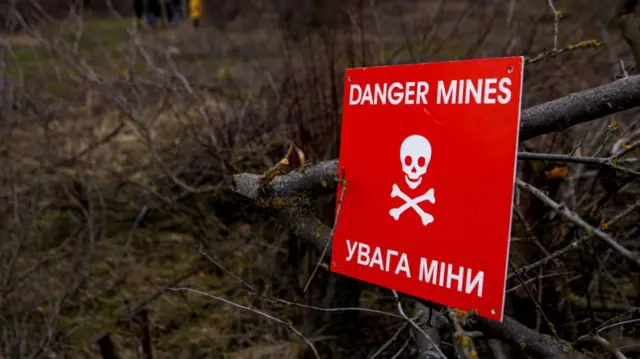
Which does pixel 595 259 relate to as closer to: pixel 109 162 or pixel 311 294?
pixel 311 294

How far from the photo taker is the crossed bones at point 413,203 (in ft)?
4.39

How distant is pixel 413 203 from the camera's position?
1377mm

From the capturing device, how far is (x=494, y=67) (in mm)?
1241

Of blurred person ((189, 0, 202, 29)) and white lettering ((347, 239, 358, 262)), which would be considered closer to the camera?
white lettering ((347, 239, 358, 262))

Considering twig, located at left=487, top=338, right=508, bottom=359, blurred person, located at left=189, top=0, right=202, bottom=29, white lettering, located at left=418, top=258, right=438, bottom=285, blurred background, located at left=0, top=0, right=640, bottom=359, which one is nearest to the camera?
white lettering, located at left=418, top=258, right=438, bottom=285

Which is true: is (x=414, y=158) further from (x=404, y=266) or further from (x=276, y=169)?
(x=276, y=169)

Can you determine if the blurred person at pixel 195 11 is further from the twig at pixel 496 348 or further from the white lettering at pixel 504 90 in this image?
the white lettering at pixel 504 90

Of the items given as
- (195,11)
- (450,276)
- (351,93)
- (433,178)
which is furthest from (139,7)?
(450,276)

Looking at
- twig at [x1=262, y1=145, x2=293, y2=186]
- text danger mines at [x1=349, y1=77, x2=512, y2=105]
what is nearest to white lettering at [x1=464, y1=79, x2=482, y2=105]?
text danger mines at [x1=349, y1=77, x2=512, y2=105]

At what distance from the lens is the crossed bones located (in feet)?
4.39

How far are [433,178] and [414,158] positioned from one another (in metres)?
0.07

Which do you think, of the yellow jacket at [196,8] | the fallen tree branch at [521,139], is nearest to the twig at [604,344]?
the fallen tree branch at [521,139]

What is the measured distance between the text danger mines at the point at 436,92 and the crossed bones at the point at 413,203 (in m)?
0.21

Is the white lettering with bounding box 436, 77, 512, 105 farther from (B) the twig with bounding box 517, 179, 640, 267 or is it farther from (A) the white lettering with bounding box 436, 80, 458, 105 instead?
(B) the twig with bounding box 517, 179, 640, 267
